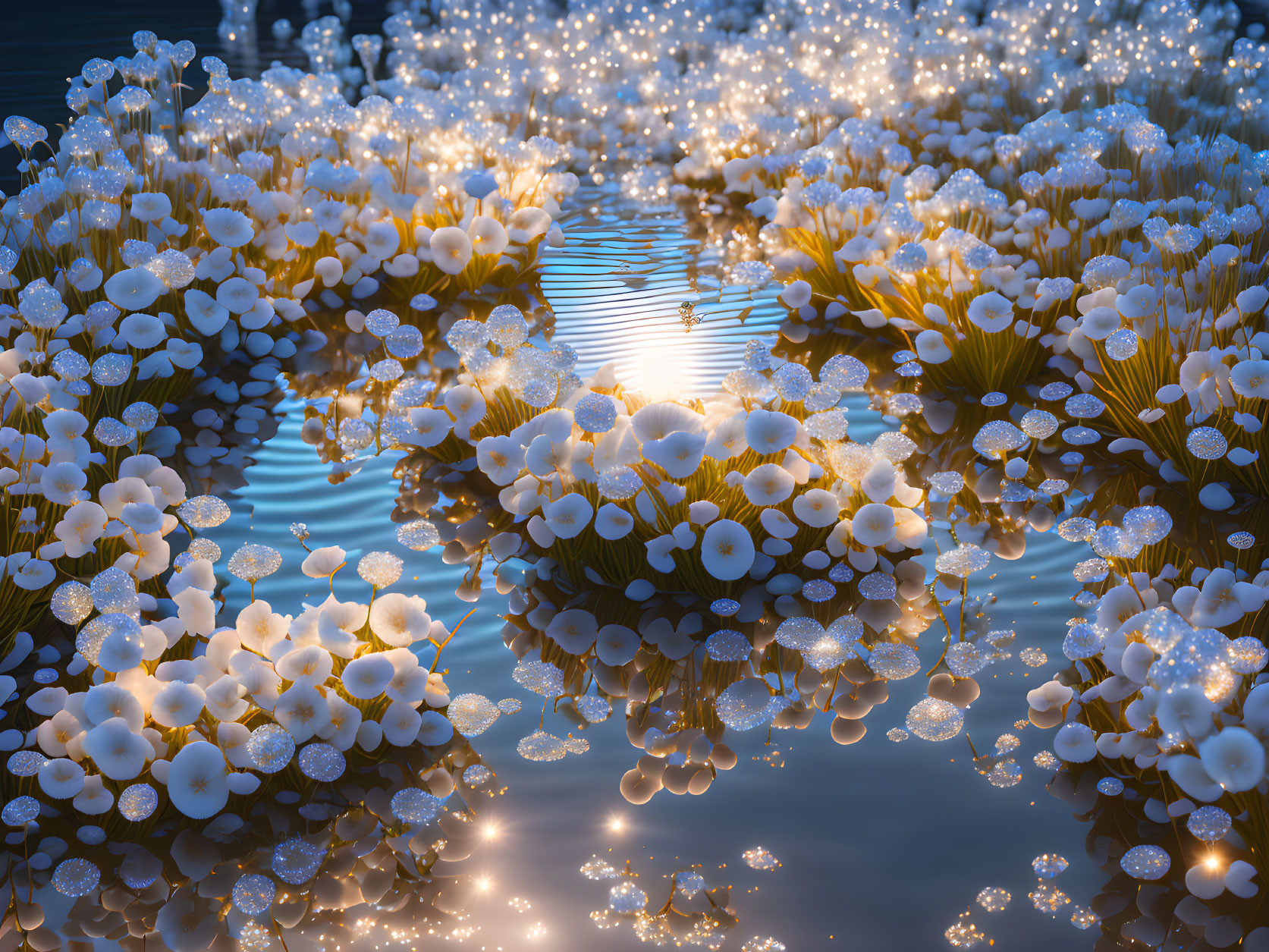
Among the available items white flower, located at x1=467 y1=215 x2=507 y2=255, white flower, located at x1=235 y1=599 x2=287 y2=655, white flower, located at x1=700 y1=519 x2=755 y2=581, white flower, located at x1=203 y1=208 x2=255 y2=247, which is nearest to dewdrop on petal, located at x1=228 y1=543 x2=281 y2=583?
white flower, located at x1=235 y1=599 x2=287 y2=655

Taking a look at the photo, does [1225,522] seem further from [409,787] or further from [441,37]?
[441,37]

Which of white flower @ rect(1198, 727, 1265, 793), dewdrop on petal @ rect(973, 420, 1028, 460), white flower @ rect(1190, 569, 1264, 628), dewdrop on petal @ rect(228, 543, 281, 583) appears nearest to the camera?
white flower @ rect(1198, 727, 1265, 793)

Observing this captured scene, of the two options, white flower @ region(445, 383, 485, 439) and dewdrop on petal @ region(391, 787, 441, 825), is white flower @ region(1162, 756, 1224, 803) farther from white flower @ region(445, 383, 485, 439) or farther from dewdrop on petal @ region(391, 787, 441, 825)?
white flower @ region(445, 383, 485, 439)

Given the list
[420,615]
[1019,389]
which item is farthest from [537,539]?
[1019,389]

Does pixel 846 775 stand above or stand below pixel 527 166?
below

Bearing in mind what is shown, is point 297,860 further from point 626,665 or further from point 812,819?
point 812,819

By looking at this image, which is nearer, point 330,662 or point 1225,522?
point 330,662

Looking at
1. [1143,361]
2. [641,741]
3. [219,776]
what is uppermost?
[1143,361]
